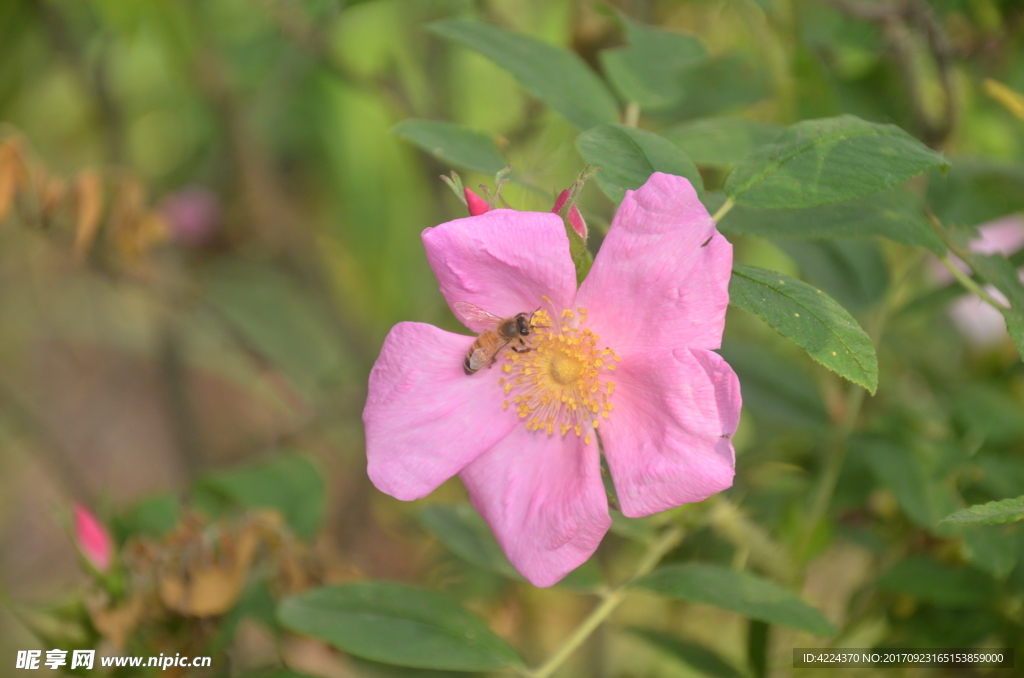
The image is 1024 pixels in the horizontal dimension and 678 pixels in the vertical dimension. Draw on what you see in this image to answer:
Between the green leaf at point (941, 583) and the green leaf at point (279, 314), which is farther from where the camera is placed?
the green leaf at point (279, 314)

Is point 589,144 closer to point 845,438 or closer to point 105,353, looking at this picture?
point 845,438

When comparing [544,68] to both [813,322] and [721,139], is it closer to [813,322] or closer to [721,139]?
[721,139]

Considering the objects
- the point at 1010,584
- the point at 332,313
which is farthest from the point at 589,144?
the point at 332,313

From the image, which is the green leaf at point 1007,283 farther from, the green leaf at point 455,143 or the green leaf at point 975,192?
the green leaf at point 455,143

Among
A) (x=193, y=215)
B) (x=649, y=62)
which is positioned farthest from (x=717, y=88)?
(x=193, y=215)

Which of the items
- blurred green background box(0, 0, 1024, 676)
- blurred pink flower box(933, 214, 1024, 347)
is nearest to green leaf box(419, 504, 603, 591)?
blurred green background box(0, 0, 1024, 676)

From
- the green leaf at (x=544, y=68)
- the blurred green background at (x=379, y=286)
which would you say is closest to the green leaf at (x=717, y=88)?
the blurred green background at (x=379, y=286)
